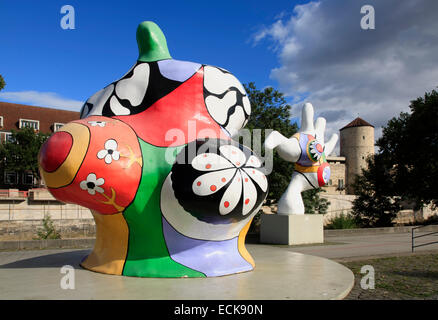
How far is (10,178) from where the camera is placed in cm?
4044

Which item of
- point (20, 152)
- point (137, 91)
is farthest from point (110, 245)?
point (20, 152)

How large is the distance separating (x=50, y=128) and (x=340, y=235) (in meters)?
38.9

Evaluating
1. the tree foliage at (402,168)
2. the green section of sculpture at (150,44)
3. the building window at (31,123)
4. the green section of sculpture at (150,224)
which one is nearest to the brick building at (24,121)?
the building window at (31,123)

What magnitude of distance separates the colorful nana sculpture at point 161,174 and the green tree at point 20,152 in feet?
110

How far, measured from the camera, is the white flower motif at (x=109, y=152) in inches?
242

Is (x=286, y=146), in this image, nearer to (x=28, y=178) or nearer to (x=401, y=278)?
(x=401, y=278)

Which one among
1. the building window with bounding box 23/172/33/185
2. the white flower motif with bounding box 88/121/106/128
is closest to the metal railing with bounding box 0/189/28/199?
the building window with bounding box 23/172/33/185

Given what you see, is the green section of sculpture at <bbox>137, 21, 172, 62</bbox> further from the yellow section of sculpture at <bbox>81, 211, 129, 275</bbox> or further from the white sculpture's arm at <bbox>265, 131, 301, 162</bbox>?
the white sculpture's arm at <bbox>265, 131, 301, 162</bbox>

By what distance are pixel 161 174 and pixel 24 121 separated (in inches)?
1711

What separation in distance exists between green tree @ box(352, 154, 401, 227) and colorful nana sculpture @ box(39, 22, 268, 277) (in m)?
22.1

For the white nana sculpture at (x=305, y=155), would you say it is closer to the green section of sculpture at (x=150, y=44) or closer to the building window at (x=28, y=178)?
the green section of sculpture at (x=150, y=44)

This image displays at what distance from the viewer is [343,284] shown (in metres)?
6.09

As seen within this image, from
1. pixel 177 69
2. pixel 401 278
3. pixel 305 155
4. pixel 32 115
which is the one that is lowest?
pixel 401 278

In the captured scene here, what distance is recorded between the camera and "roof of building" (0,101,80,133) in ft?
142
